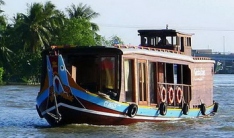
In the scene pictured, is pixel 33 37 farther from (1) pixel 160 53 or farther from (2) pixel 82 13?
(1) pixel 160 53

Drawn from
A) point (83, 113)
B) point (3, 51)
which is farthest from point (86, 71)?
point (3, 51)

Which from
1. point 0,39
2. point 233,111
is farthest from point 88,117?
point 0,39

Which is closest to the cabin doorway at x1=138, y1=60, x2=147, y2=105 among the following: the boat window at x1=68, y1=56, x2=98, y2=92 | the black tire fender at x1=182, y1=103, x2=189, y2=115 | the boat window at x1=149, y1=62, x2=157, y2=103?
the boat window at x1=149, y1=62, x2=157, y2=103

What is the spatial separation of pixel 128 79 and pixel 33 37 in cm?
3313

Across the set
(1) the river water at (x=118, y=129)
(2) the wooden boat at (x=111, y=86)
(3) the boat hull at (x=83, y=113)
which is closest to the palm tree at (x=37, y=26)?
(1) the river water at (x=118, y=129)

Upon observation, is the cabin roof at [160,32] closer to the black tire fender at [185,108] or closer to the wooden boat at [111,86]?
the wooden boat at [111,86]

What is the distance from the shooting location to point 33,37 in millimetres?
50594

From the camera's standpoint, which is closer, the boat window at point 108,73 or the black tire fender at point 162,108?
the boat window at point 108,73

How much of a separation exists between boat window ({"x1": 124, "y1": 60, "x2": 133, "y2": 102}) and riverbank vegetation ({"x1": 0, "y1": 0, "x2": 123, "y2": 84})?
106 feet

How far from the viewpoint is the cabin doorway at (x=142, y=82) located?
1866 centimetres

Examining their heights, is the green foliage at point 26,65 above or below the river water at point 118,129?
above

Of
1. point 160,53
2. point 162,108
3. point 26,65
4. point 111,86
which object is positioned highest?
point 160,53

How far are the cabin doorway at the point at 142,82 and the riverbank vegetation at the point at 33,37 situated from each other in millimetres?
31750

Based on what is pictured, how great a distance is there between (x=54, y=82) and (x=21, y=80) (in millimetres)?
39149
